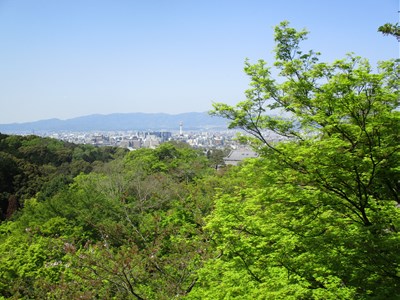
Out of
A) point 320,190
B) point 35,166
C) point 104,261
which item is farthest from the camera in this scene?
point 35,166

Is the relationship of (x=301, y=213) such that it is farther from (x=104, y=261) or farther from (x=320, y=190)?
(x=104, y=261)

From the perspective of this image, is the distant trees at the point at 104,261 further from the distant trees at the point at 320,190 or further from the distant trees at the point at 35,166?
the distant trees at the point at 35,166

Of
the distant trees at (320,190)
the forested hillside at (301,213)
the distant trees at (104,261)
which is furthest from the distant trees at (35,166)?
the distant trees at (320,190)

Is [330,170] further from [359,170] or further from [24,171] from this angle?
[24,171]

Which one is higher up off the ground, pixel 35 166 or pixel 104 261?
pixel 104 261

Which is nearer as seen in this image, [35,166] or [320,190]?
[320,190]

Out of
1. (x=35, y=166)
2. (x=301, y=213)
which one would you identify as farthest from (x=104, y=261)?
(x=35, y=166)

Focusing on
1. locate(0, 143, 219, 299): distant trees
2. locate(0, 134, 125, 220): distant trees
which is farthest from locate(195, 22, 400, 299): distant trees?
locate(0, 134, 125, 220): distant trees

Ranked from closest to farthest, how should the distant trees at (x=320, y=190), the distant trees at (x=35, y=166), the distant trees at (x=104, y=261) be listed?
1. the distant trees at (x=320, y=190)
2. the distant trees at (x=104, y=261)
3. the distant trees at (x=35, y=166)

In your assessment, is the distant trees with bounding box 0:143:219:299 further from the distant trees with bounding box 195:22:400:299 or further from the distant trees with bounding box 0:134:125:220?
the distant trees with bounding box 0:134:125:220

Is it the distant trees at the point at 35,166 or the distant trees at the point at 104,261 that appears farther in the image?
the distant trees at the point at 35,166

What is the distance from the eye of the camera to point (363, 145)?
17.6 feet

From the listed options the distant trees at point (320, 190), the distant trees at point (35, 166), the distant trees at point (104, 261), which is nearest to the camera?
the distant trees at point (320, 190)

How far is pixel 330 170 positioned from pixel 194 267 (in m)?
5.30
